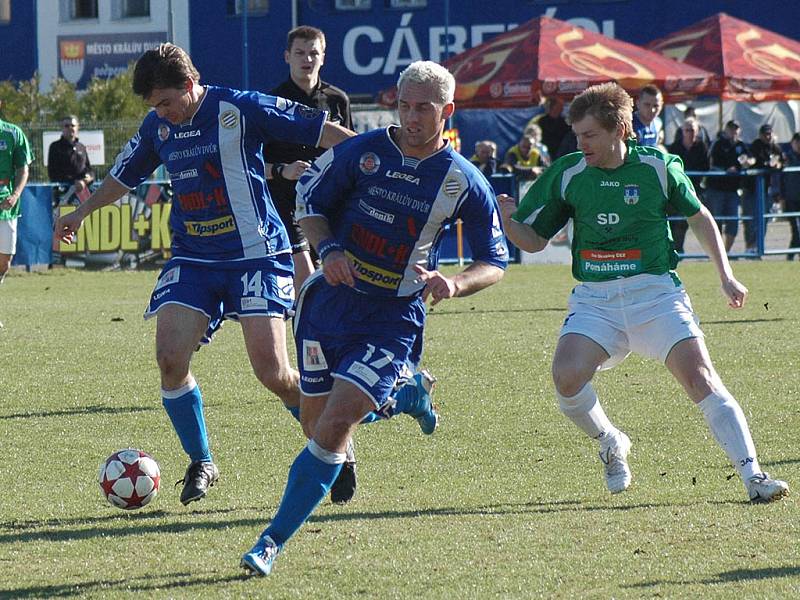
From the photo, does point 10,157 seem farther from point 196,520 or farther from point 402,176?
point 402,176

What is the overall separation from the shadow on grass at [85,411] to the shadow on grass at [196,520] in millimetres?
2809

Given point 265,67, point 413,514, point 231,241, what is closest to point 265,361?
point 231,241

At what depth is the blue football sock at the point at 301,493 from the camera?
5.09 metres

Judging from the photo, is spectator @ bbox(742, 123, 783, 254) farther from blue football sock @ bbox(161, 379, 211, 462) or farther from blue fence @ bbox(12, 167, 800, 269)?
blue football sock @ bbox(161, 379, 211, 462)

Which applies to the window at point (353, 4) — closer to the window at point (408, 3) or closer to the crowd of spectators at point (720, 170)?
the window at point (408, 3)

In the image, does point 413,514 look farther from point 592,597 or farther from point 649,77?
point 649,77

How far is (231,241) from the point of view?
6660mm

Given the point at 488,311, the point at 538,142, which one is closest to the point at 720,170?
the point at 538,142

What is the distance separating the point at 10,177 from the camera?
14.2 m

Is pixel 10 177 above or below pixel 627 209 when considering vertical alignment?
below

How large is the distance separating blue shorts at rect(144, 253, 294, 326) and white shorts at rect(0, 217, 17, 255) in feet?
25.7

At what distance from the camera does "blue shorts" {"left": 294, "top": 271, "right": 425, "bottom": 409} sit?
17.7ft

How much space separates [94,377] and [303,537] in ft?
16.8

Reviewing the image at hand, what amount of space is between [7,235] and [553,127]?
10.5m
